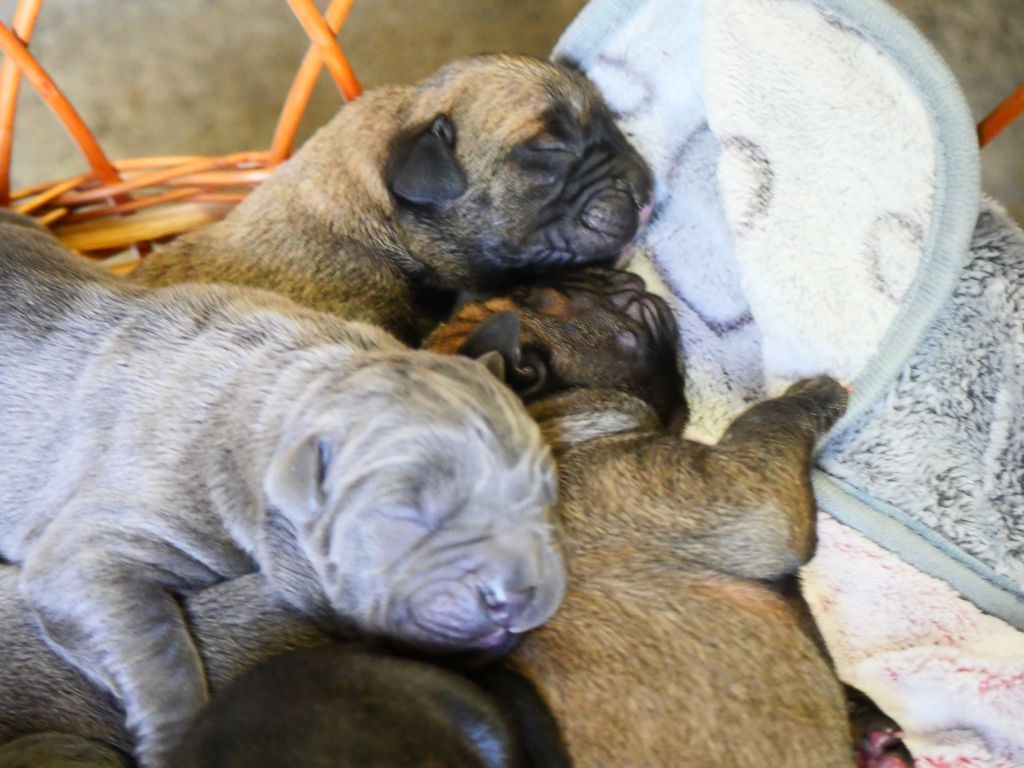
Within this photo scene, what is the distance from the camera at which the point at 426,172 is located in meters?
2.27

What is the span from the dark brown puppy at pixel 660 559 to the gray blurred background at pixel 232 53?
7.55 ft

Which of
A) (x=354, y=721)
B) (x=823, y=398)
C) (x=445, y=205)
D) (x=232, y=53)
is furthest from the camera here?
(x=232, y=53)

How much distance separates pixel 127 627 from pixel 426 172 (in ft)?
3.67

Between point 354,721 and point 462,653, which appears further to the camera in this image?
point 462,653

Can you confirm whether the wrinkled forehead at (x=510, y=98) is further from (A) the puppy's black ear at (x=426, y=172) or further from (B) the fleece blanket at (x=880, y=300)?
(B) the fleece blanket at (x=880, y=300)

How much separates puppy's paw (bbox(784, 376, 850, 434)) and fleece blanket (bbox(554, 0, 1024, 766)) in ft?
0.15

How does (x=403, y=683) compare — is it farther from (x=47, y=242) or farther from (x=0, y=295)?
(x=47, y=242)

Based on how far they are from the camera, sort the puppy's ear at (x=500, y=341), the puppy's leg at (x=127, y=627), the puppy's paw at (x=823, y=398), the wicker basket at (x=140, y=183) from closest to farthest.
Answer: the puppy's leg at (x=127, y=627), the puppy's ear at (x=500, y=341), the puppy's paw at (x=823, y=398), the wicker basket at (x=140, y=183)

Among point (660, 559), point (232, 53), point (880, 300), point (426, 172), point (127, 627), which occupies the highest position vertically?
point (426, 172)

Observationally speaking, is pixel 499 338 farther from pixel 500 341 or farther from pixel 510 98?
pixel 510 98

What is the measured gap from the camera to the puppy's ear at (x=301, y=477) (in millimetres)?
1563

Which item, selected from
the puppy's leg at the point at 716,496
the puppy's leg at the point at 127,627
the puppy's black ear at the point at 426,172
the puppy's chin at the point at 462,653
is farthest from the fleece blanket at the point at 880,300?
the puppy's leg at the point at 127,627

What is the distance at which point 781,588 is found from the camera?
6.40ft

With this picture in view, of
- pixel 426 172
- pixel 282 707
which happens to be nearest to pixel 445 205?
pixel 426 172
